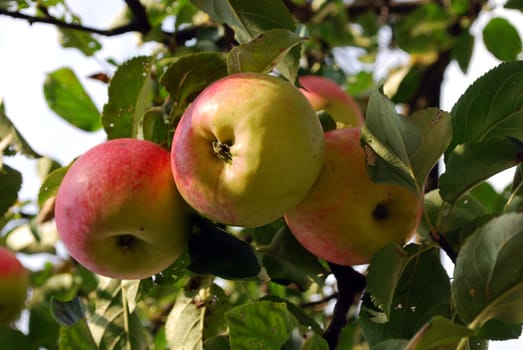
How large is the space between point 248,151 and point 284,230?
0.32m

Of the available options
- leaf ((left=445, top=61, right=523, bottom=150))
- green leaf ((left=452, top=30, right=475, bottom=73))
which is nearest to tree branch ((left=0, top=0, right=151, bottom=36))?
leaf ((left=445, top=61, right=523, bottom=150))

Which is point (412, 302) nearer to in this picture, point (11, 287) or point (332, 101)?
point (332, 101)

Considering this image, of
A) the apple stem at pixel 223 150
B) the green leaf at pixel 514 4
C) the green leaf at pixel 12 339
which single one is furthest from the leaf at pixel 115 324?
the green leaf at pixel 514 4

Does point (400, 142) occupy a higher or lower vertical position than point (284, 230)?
higher

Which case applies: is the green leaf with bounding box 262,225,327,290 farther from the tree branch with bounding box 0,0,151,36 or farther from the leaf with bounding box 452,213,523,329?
the tree branch with bounding box 0,0,151,36

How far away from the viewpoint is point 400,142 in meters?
0.93

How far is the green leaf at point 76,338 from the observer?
1114 millimetres

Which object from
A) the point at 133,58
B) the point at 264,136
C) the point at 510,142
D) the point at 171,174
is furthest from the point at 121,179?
the point at 510,142

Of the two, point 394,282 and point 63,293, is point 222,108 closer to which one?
point 394,282

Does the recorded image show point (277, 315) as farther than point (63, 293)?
No

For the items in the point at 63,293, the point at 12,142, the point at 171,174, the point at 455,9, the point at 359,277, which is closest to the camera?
the point at 171,174

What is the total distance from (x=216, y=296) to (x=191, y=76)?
1.28 ft

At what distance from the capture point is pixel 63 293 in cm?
190

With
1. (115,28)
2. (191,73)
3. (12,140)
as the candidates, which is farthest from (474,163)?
(115,28)
